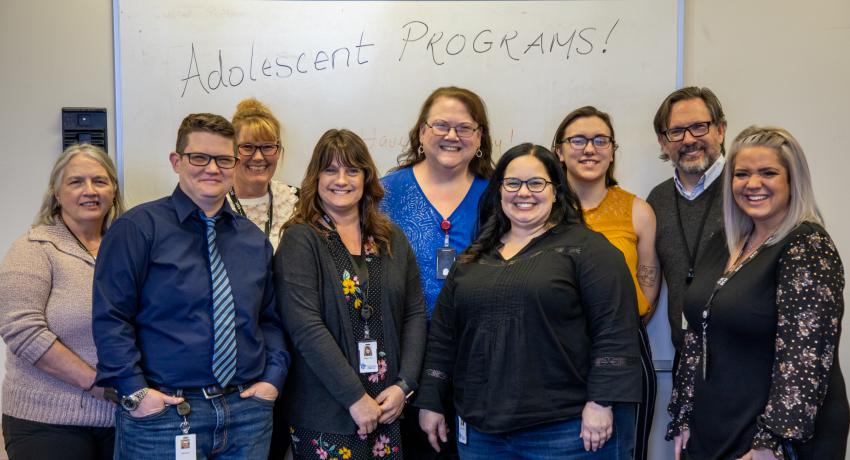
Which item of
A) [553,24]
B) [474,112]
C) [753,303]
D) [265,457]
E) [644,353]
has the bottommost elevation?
[265,457]

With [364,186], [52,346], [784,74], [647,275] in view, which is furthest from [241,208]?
[784,74]

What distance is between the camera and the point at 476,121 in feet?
8.30

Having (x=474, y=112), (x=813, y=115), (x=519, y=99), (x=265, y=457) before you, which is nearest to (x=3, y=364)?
(x=265, y=457)

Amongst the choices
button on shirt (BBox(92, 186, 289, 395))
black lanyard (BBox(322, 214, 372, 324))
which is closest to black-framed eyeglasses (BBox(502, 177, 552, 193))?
black lanyard (BBox(322, 214, 372, 324))

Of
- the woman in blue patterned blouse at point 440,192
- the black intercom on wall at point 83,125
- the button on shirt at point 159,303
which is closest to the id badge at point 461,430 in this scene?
the woman in blue patterned blouse at point 440,192

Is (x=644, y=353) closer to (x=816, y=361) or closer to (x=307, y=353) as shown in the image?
(x=816, y=361)

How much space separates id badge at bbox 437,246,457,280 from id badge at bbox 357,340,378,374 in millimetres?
442

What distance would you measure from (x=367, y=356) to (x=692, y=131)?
158cm

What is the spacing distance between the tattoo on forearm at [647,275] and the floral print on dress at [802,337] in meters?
0.94

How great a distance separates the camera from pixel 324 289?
2154 millimetres

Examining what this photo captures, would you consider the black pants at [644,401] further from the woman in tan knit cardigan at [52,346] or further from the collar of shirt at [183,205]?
the woman in tan knit cardigan at [52,346]

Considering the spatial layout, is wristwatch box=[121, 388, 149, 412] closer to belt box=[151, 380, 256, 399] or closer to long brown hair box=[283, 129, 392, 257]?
belt box=[151, 380, 256, 399]

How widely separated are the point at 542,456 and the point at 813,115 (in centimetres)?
222

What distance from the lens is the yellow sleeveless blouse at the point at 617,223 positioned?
2592mm
